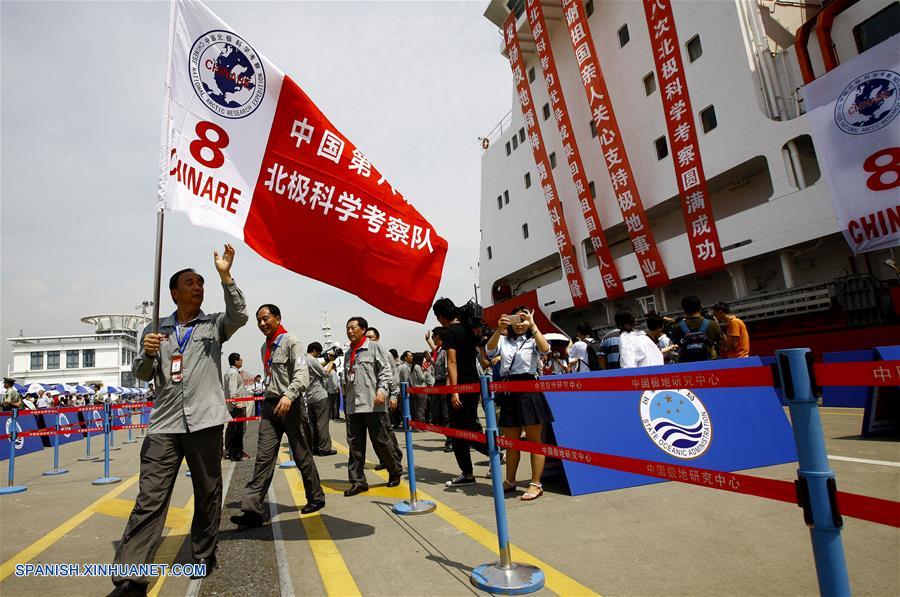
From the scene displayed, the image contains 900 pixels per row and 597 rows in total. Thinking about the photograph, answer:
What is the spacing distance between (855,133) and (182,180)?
1268 centimetres

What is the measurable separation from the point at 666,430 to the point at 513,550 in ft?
6.48

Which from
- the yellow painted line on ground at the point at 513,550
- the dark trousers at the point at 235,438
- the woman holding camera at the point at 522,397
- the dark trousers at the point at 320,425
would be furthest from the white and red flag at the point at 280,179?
the dark trousers at the point at 235,438

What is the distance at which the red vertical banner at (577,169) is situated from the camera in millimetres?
20016

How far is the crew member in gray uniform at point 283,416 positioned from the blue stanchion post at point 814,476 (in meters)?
3.61

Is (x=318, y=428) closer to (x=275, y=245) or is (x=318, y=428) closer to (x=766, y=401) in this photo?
(x=275, y=245)

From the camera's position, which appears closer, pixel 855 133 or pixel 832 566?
pixel 832 566

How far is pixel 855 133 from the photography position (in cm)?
1035

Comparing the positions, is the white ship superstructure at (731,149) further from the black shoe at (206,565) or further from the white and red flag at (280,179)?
the black shoe at (206,565)

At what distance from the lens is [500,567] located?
2703 mm

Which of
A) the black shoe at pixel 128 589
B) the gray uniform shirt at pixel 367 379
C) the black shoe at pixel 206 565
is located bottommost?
the black shoe at pixel 206 565

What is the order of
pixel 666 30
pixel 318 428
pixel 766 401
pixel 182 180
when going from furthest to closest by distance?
pixel 666 30, pixel 318 428, pixel 766 401, pixel 182 180

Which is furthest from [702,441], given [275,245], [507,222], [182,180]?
[507,222]

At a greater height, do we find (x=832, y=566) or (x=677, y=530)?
(x=832, y=566)

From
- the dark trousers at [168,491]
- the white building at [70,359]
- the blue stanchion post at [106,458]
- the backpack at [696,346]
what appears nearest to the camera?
the dark trousers at [168,491]
